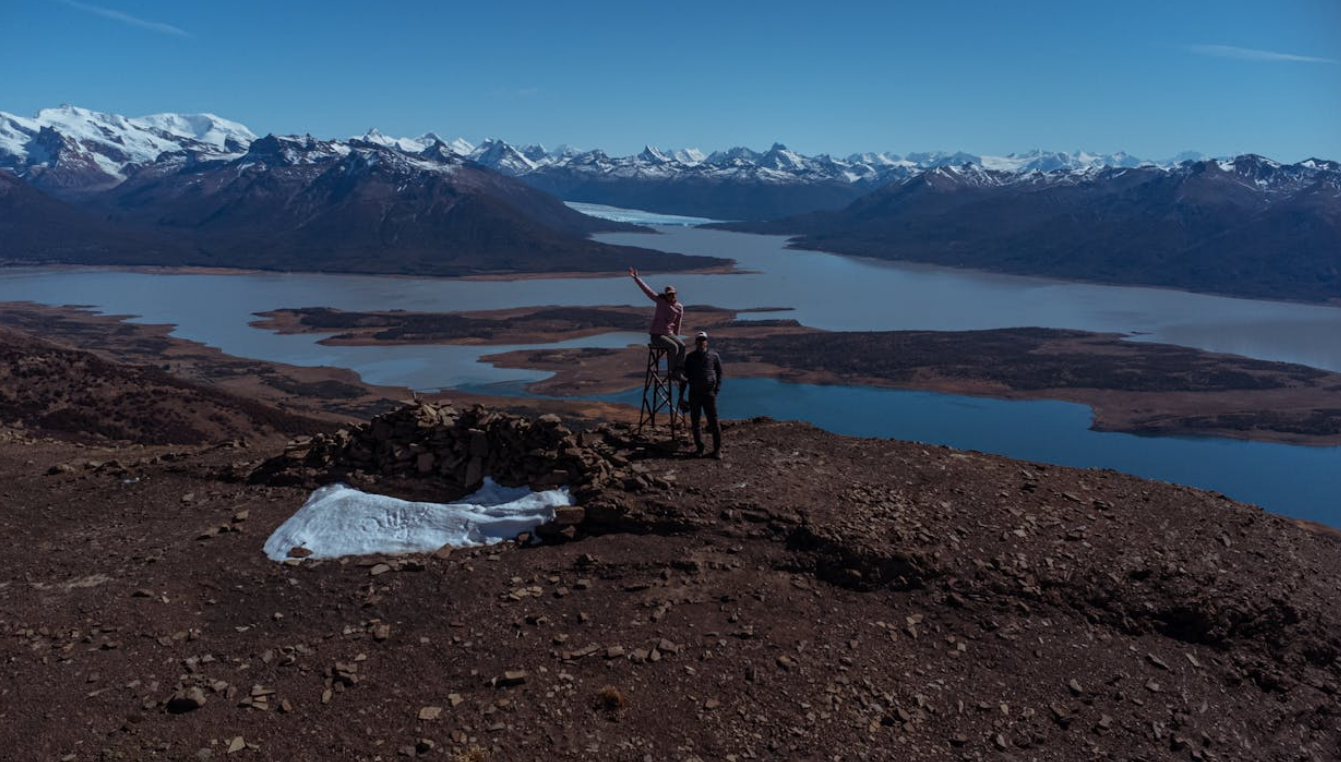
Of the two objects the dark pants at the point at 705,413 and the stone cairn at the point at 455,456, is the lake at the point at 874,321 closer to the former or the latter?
the dark pants at the point at 705,413

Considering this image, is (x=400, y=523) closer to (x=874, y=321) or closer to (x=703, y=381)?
(x=703, y=381)

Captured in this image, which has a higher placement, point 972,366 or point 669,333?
point 669,333

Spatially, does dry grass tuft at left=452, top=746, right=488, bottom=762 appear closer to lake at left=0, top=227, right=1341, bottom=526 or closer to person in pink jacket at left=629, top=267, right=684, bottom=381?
person in pink jacket at left=629, top=267, right=684, bottom=381

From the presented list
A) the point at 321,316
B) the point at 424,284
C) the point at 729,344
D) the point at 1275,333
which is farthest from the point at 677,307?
the point at 424,284

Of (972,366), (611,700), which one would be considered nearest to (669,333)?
(611,700)

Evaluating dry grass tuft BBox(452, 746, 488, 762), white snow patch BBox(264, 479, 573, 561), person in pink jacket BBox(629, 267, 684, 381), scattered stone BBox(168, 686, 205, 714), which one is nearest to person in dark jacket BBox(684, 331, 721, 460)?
person in pink jacket BBox(629, 267, 684, 381)
